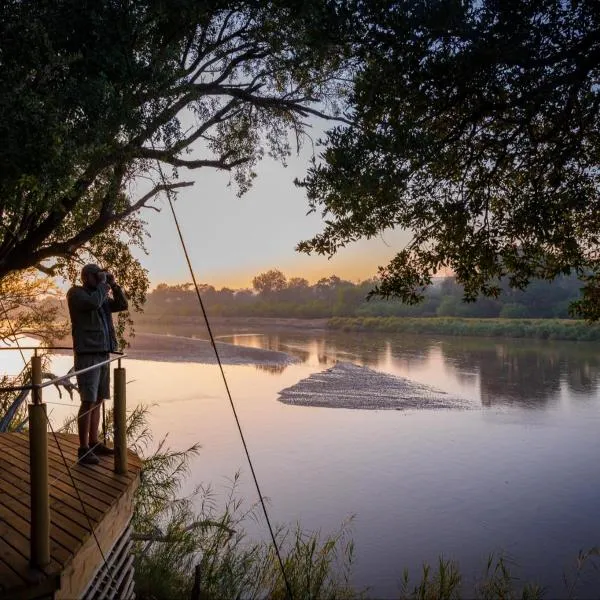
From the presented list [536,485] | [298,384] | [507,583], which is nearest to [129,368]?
[298,384]

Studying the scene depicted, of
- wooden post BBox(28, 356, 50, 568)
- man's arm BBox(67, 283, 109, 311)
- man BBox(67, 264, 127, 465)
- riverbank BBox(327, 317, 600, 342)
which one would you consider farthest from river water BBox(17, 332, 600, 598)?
riverbank BBox(327, 317, 600, 342)

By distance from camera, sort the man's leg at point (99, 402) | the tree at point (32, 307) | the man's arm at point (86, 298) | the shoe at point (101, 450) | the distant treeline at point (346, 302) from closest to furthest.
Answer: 1. the man's arm at point (86, 298)
2. the man's leg at point (99, 402)
3. the shoe at point (101, 450)
4. the tree at point (32, 307)
5. the distant treeline at point (346, 302)

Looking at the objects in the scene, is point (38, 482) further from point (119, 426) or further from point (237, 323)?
A: point (237, 323)

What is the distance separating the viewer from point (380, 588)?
10.1m

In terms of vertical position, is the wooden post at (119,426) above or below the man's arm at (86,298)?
below

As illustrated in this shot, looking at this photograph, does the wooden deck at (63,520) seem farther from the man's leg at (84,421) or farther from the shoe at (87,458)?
the man's leg at (84,421)

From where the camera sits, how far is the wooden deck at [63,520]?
13.3ft

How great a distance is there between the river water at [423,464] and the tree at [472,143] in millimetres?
5721

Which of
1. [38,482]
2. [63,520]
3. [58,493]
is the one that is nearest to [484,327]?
[58,493]

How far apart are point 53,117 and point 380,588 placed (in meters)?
8.42

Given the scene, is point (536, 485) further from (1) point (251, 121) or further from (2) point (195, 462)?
(1) point (251, 121)

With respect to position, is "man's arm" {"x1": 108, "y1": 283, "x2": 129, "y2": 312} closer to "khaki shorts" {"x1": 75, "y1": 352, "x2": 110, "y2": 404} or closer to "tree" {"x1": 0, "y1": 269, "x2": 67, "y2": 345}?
"khaki shorts" {"x1": 75, "y1": 352, "x2": 110, "y2": 404}

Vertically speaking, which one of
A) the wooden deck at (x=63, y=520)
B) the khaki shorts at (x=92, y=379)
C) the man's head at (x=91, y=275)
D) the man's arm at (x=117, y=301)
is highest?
the man's head at (x=91, y=275)

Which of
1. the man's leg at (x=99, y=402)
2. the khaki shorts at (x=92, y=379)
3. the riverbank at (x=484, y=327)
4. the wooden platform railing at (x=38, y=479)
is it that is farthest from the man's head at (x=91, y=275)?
the riverbank at (x=484, y=327)
